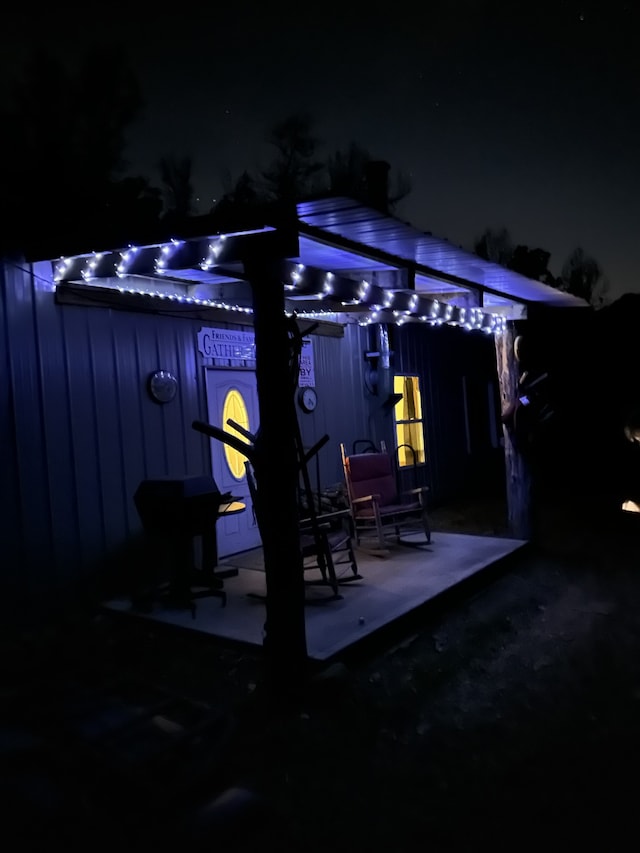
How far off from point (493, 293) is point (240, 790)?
18.2 feet

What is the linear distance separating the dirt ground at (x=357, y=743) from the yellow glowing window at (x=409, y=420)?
561 cm

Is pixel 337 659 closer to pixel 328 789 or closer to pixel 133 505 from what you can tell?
pixel 328 789

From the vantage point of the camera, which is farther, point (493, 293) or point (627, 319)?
point (627, 319)

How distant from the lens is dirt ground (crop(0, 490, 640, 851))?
2.81 m

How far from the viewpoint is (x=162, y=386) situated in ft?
21.1

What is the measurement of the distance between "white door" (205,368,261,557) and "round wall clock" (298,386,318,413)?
0.89 meters

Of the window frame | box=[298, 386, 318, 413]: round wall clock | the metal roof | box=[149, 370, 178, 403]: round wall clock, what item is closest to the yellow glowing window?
the window frame

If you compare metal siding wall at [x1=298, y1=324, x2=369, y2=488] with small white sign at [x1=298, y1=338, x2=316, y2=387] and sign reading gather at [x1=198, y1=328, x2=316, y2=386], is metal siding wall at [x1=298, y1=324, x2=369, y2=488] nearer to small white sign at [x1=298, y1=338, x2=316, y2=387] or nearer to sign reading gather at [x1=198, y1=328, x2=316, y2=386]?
small white sign at [x1=298, y1=338, x2=316, y2=387]

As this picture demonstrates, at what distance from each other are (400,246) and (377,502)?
3125 millimetres

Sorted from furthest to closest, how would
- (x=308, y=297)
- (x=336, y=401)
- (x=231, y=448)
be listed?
1. (x=336, y=401)
2. (x=231, y=448)
3. (x=308, y=297)

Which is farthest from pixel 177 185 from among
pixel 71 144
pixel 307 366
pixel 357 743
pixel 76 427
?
pixel 357 743

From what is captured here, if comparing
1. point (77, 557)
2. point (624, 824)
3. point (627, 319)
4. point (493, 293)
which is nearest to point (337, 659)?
point (624, 824)

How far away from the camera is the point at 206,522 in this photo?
5.49 meters

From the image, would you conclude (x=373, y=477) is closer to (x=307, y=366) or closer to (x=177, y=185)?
(x=307, y=366)
